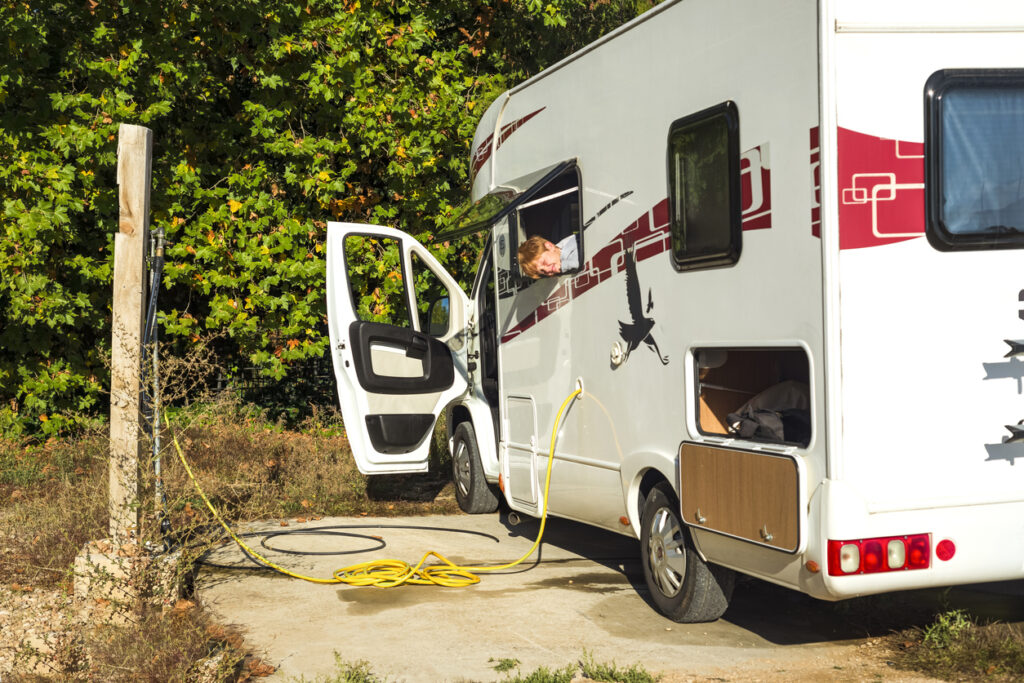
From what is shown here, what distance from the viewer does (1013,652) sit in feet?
15.9

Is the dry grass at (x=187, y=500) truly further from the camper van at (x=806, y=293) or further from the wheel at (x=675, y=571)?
the camper van at (x=806, y=293)

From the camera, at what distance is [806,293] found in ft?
15.0

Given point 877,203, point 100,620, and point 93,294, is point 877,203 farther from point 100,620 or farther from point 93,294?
point 93,294

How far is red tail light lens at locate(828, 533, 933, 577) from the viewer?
14.4 ft

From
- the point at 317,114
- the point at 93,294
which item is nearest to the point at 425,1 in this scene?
the point at 317,114

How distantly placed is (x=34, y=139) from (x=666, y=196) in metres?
7.61

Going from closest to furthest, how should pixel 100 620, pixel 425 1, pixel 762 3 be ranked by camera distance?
1. pixel 762 3
2. pixel 100 620
3. pixel 425 1

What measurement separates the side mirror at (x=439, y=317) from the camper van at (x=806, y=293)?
124 inches

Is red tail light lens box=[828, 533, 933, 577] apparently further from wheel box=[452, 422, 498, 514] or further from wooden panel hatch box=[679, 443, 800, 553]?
wheel box=[452, 422, 498, 514]

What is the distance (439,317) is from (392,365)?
1.16 m

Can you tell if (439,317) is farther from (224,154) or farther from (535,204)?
(224,154)

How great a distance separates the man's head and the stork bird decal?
889 mm

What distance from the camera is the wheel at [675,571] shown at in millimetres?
5586

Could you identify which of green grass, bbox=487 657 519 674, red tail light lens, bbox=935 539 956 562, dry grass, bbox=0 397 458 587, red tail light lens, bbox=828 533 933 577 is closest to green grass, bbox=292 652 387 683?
green grass, bbox=487 657 519 674
